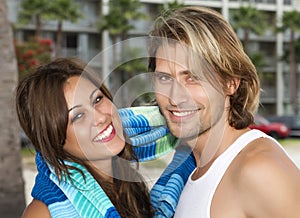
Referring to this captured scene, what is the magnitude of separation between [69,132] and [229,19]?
3507cm

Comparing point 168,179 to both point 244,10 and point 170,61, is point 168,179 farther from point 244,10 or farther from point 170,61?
point 244,10

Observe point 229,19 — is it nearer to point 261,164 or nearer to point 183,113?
point 183,113

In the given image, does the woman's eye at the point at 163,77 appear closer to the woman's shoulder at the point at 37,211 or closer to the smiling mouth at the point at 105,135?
the smiling mouth at the point at 105,135

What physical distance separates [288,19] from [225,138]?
→ 35.8m

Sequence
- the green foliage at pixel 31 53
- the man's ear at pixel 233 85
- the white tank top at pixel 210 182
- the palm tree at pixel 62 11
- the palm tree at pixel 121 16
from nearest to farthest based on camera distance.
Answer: the white tank top at pixel 210 182
the man's ear at pixel 233 85
the green foliage at pixel 31 53
the palm tree at pixel 62 11
the palm tree at pixel 121 16

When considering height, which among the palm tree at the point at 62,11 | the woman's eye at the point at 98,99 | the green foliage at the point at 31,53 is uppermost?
the woman's eye at the point at 98,99

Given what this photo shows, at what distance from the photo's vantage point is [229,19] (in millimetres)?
36188

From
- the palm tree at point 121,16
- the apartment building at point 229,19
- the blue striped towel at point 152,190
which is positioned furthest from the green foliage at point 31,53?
the blue striped towel at point 152,190

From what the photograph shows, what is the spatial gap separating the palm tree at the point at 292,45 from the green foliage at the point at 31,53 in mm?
17597

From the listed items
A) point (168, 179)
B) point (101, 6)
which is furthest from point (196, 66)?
point (101, 6)

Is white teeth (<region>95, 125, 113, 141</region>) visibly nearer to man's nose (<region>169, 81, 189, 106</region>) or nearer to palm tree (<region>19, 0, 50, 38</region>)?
man's nose (<region>169, 81, 189, 106</region>)

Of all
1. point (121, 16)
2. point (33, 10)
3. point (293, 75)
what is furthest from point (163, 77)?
point (293, 75)

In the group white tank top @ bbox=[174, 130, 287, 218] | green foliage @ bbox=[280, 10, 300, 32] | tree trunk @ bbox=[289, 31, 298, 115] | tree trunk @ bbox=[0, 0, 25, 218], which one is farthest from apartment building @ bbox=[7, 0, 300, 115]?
white tank top @ bbox=[174, 130, 287, 218]

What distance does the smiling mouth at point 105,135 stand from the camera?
1.98 meters
